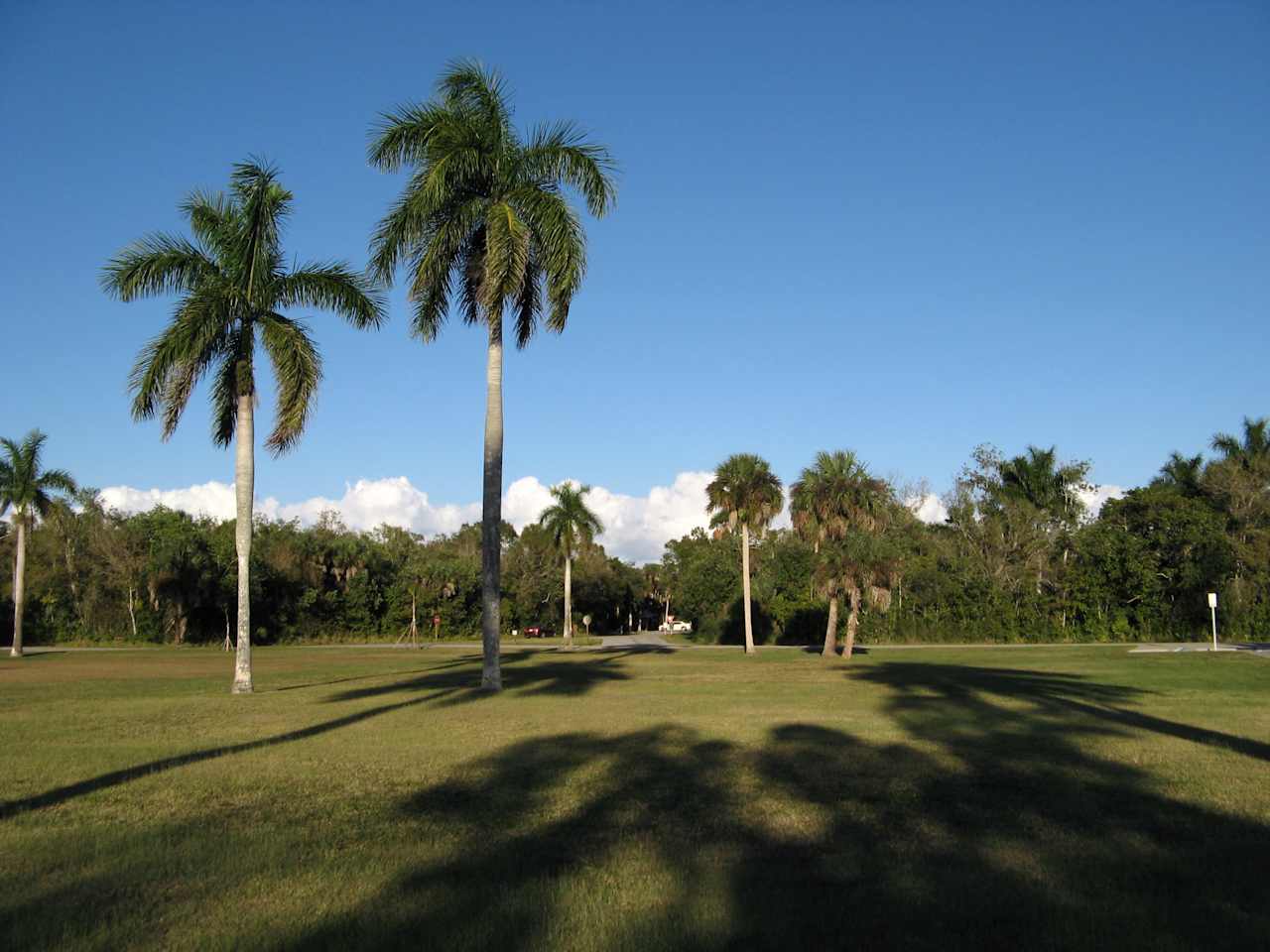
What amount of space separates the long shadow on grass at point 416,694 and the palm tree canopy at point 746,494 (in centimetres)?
1223

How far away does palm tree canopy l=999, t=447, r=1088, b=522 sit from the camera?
7719cm

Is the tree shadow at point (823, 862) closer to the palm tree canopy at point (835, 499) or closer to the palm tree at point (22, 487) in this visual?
the palm tree canopy at point (835, 499)

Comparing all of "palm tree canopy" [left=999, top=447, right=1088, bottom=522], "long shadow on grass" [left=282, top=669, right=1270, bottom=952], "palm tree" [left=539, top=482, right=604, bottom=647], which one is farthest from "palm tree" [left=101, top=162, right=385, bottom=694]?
"palm tree canopy" [left=999, top=447, right=1088, bottom=522]

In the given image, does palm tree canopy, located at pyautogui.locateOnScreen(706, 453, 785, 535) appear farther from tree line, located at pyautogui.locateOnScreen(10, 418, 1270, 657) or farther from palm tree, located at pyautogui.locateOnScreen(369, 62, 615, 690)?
palm tree, located at pyautogui.locateOnScreen(369, 62, 615, 690)

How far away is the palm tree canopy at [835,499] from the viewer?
44.9 metres

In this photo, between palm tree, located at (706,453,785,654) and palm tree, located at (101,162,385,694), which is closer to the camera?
palm tree, located at (101,162,385,694)

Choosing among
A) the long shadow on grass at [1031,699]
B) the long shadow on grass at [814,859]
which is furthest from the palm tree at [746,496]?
the long shadow on grass at [814,859]

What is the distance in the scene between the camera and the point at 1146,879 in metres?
7.09

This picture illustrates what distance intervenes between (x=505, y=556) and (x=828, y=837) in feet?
263

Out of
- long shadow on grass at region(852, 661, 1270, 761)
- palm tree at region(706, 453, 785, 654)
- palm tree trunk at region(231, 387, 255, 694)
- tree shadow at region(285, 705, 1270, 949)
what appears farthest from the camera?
palm tree at region(706, 453, 785, 654)

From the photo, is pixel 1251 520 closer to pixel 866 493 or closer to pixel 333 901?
pixel 866 493

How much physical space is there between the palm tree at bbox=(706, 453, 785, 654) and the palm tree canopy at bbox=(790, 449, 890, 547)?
7.05m

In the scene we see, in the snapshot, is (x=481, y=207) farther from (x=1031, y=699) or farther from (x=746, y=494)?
(x=746, y=494)

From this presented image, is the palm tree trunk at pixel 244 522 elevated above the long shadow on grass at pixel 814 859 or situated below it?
above
